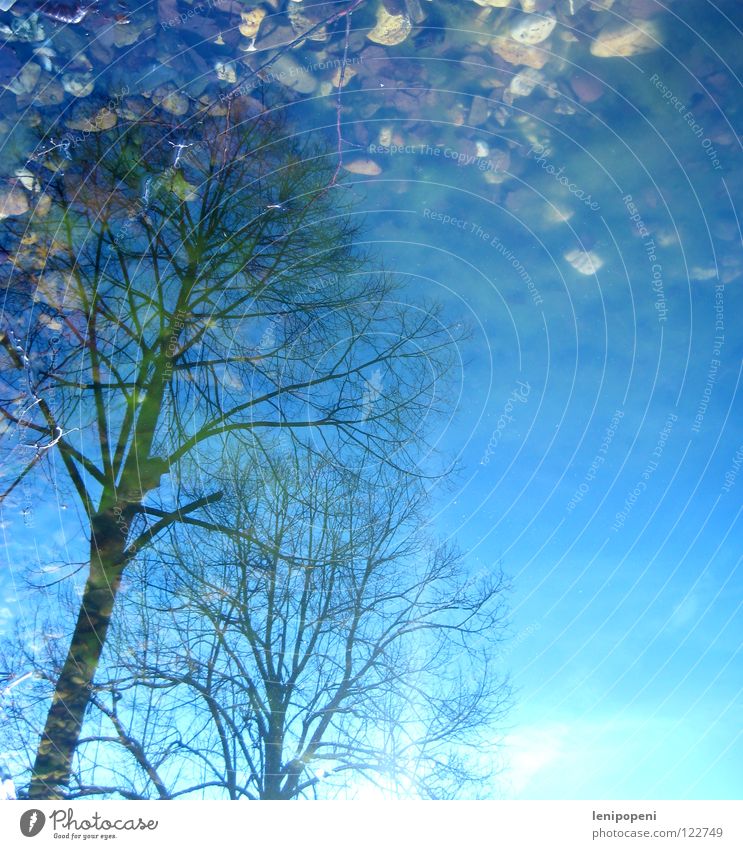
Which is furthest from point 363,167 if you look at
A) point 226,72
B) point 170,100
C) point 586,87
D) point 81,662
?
point 81,662

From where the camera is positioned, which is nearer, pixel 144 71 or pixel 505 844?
pixel 505 844

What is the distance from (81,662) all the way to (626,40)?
8.41ft

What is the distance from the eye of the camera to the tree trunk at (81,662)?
5.81 feet

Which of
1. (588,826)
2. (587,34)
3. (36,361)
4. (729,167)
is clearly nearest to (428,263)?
(587,34)

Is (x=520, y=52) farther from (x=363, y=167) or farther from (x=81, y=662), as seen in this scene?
(x=81, y=662)

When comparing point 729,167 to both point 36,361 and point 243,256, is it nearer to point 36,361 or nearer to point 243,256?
point 243,256

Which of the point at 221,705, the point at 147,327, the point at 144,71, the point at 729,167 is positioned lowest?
the point at 221,705

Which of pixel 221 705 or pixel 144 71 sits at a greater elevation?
pixel 144 71

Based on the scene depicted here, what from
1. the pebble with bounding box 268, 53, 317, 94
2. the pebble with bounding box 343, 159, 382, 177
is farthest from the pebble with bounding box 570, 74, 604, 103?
the pebble with bounding box 268, 53, 317, 94

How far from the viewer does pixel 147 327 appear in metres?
2.06

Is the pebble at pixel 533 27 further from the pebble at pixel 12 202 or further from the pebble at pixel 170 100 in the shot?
the pebble at pixel 12 202

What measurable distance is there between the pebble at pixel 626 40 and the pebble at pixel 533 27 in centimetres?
15

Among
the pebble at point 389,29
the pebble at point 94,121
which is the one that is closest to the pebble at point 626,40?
the pebble at point 389,29

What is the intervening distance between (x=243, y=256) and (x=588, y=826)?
6.52ft
